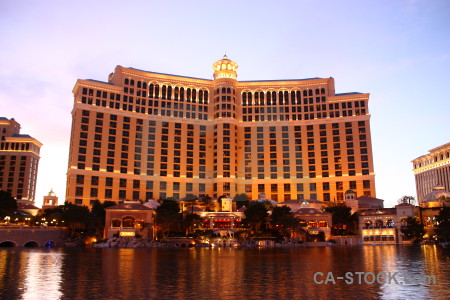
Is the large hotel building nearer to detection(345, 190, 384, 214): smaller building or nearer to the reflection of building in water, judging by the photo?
detection(345, 190, 384, 214): smaller building

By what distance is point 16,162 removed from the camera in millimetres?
172250

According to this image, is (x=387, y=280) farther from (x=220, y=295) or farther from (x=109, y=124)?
(x=109, y=124)

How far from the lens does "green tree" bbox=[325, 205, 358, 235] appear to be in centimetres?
10369

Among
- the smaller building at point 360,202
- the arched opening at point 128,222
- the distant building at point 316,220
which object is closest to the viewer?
the arched opening at point 128,222

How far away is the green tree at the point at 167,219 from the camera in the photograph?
301 feet

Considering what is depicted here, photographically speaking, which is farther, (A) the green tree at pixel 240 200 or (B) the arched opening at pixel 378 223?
(A) the green tree at pixel 240 200

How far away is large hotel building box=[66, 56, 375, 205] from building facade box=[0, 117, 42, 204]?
5329 cm

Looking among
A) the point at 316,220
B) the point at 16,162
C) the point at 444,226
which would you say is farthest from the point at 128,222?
the point at 16,162

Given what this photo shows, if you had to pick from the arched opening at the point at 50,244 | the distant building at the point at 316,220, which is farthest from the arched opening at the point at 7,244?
the distant building at the point at 316,220

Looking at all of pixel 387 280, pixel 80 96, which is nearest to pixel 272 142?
pixel 80 96

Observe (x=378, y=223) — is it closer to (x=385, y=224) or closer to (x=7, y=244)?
(x=385, y=224)

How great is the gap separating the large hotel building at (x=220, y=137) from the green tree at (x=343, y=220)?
24208 millimetres

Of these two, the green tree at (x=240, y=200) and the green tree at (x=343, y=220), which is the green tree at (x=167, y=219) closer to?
the green tree at (x=240, y=200)

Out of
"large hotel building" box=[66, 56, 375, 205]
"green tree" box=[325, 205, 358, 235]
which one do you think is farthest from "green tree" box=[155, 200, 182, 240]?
"green tree" box=[325, 205, 358, 235]
